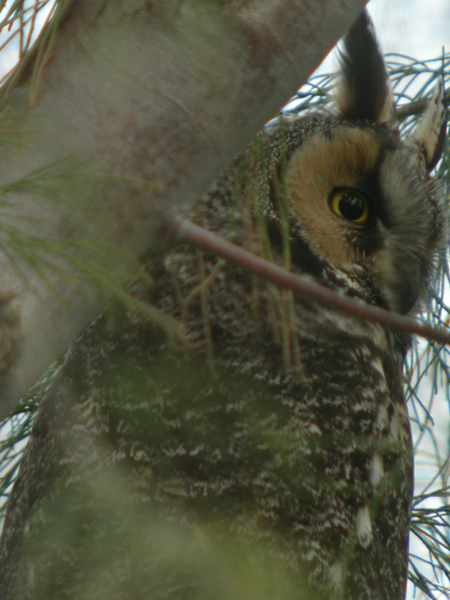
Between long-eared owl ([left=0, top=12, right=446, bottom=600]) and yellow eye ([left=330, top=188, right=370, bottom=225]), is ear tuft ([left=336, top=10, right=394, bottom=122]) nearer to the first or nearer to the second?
long-eared owl ([left=0, top=12, right=446, bottom=600])

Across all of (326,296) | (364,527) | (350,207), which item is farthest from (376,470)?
(326,296)

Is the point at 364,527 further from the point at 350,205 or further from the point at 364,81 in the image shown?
the point at 364,81

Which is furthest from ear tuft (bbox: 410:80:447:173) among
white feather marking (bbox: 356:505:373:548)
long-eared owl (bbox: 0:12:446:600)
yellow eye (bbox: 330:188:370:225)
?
white feather marking (bbox: 356:505:373:548)

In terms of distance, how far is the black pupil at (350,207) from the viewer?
1.61 metres

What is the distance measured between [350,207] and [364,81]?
486 mm

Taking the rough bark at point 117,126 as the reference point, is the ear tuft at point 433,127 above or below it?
above

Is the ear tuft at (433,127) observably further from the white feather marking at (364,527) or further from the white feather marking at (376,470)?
the white feather marking at (364,527)

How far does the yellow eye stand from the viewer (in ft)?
5.25

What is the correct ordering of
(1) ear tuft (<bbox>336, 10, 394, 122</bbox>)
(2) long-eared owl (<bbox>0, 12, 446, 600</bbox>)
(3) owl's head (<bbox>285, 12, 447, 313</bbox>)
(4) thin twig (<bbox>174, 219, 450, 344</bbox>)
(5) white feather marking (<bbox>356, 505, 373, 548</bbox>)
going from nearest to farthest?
1. (4) thin twig (<bbox>174, 219, 450, 344</bbox>)
2. (2) long-eared owl (<bbox>0, 12, 446, 600</bbox>)
3. (5) white feather marking (<bbox>356, 505, 373, 548</bbox>)
4. (3) owl's head (<bbox>285, 12, 447, 313</bbox>)
5. (1) ear tuft (<bbox>336, 10, 394, 122</bbox>)

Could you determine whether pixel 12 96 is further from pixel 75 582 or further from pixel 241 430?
pixel 75 582

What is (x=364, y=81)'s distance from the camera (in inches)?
73.3

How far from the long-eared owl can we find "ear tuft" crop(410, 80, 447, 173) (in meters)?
0.23

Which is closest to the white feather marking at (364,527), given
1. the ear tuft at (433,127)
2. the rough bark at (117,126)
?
the rough bark at (117,126)

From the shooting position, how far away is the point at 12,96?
82cm
